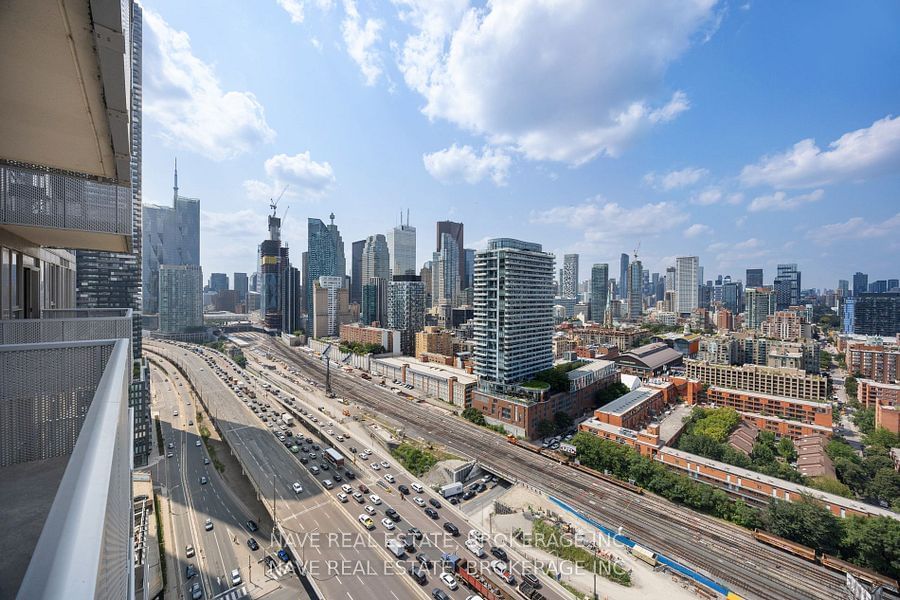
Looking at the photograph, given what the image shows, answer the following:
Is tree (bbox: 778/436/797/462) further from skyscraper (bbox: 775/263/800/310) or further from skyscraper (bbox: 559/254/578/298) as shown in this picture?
skyscraper (bbox: 559/254/578/298)

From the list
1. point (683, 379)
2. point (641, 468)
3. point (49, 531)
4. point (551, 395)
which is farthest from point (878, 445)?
point (49, 531)

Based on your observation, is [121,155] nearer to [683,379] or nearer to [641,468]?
[641,468]

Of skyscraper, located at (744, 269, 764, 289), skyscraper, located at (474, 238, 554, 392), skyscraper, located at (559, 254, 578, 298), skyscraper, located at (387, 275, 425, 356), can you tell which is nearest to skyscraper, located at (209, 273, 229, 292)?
skyscraper, located at (387, 275, 425, 356)

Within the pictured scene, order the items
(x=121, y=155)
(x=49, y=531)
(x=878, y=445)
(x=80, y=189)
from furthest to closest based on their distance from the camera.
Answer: (x=878, y=445)
(x=80, y=189)
(x=121, y=155)
(x=49, y=531)

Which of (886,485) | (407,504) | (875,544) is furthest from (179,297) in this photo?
(886,485)

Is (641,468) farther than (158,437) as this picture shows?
No

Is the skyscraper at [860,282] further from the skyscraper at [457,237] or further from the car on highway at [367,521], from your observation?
the car on highway at [367,521]
